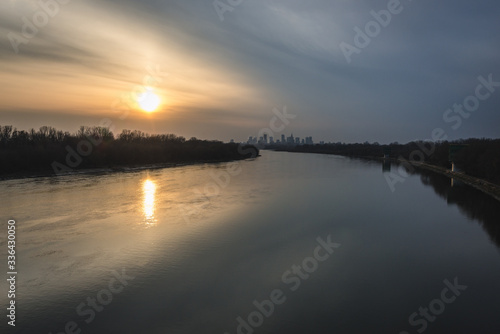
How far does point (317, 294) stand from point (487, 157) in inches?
871

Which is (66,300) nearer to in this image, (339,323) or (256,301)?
(256,301)

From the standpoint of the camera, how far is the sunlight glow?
1252 cm

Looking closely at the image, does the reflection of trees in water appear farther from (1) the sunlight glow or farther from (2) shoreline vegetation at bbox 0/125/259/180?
(2) shoreline vegetation at bbox 0/125/259/180

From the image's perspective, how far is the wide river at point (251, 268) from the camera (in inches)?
214

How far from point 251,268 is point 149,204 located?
9746mm

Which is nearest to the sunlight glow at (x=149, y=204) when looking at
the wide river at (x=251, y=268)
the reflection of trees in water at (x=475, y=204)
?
the wide river at (x=251, y=268)

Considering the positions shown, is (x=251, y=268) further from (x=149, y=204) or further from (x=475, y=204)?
(x=475, y=204)

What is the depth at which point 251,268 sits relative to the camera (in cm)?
764

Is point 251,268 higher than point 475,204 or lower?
higher

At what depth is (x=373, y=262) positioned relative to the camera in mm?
8117

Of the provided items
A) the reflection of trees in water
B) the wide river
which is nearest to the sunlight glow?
the wide river

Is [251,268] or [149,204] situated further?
[149,204]

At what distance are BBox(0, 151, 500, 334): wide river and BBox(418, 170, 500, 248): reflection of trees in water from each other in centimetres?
12

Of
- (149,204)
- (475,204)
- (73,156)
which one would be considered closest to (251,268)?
(149,204)
